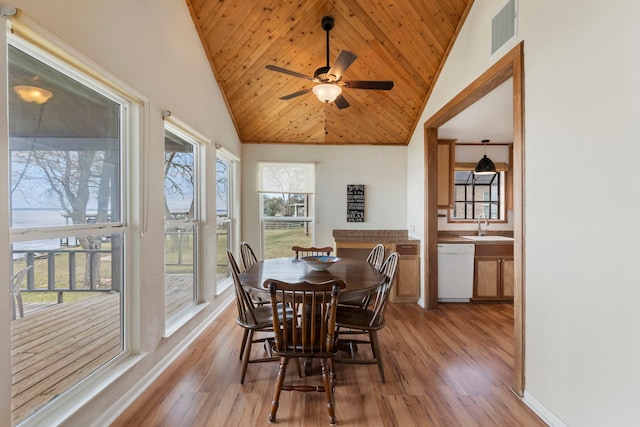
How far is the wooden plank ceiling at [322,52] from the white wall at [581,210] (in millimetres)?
1287

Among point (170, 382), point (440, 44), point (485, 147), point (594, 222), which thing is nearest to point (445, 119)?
point (440, 44)

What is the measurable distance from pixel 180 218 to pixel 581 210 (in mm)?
3186

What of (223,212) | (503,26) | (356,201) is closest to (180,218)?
(223,212)

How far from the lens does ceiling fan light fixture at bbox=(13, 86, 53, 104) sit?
1400mm

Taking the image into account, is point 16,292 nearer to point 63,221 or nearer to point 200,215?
point 63,221

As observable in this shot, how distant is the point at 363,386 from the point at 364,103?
350 centimetres

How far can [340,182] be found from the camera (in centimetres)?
499

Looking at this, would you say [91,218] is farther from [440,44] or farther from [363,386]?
[440,44]

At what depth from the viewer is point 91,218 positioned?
1812 millimetres

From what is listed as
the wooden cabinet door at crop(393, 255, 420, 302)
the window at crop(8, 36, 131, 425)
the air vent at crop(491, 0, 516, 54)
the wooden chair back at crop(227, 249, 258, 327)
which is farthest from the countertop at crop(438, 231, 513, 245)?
the window at crop(8, 36, 131, 425)

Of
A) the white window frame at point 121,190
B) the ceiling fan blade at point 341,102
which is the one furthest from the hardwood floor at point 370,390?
the ceiling fan blade at point 341,102

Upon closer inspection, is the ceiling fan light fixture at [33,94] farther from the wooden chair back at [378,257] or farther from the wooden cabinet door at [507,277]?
the wooden cabinet door at [507,277]

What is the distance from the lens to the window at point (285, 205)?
16.2 feet

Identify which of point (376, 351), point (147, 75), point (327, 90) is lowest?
point (376, 351)
